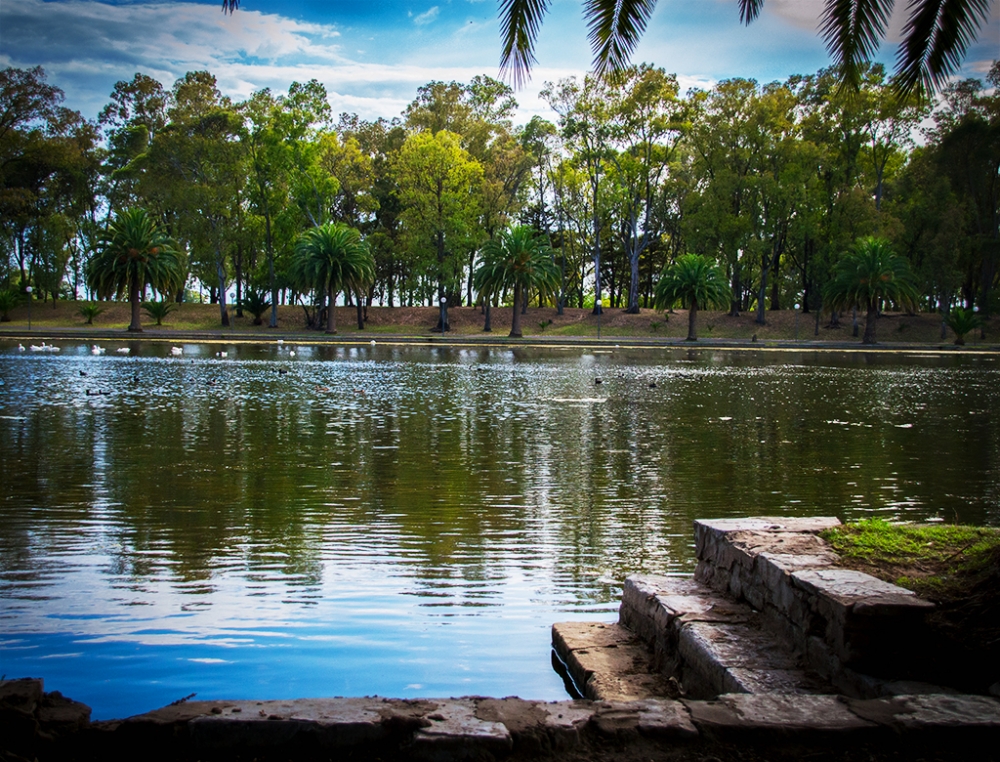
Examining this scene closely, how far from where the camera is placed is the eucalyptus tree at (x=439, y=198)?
202 feet

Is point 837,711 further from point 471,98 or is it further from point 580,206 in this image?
point 471,98

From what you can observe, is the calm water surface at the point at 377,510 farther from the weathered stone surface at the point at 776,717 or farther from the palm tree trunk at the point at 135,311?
the palm tree trunk at the point at 135,311

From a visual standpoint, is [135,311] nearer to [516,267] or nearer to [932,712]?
[516,267]

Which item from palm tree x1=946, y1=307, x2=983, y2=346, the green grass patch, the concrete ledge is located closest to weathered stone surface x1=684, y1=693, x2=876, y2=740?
the concrete ledge

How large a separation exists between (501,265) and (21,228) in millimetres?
38911

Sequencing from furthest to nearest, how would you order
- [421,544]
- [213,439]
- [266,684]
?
1. [213,439]
2. [421,544]
3. [266,684]

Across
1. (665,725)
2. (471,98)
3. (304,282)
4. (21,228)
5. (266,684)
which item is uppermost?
(471,98)

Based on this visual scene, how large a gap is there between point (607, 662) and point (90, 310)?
212 ft

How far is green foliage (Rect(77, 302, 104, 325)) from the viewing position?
61750 mm

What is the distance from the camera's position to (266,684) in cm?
451

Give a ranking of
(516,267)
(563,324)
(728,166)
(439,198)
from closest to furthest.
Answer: (516,267), (728,166), (439,198), (563,324)

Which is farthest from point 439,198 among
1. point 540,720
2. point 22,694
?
point 540,720

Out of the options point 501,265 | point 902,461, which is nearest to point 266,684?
point 902,461

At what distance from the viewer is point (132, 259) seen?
53969 mm
